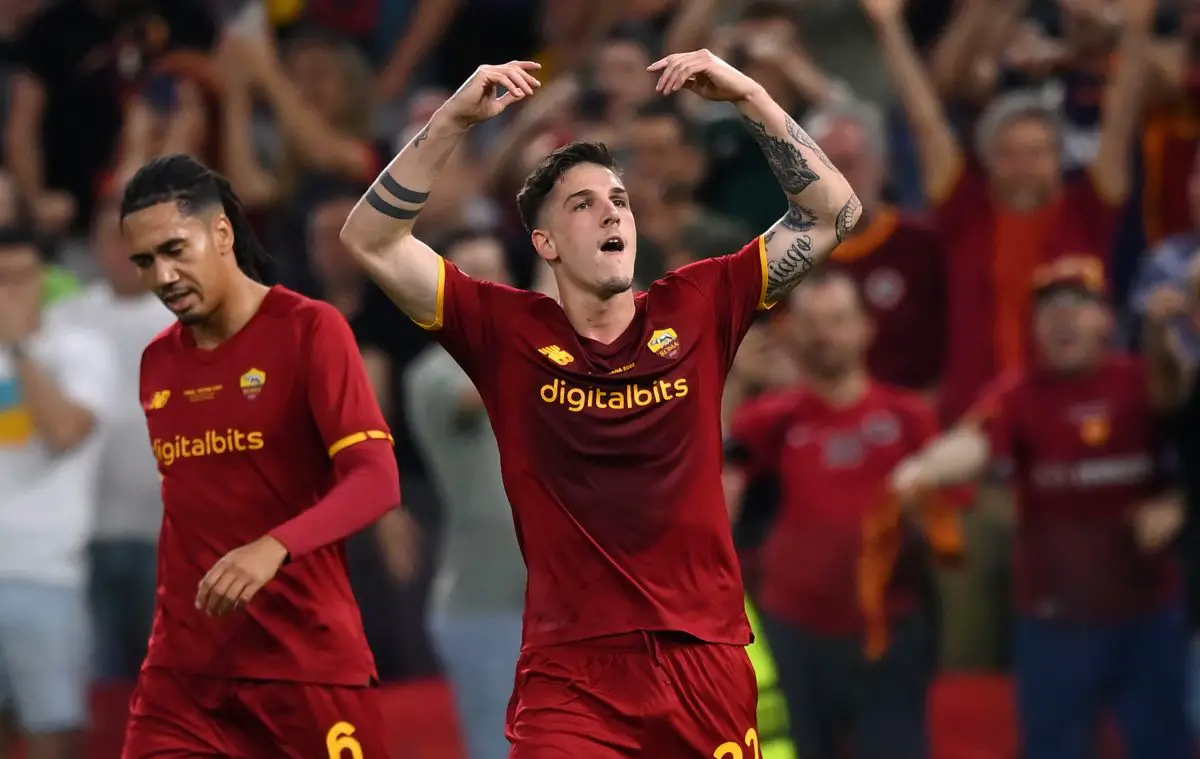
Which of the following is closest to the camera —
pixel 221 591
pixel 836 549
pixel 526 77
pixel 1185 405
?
pixel 221 591

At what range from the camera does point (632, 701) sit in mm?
5430

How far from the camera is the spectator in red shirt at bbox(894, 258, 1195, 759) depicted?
28.6ft

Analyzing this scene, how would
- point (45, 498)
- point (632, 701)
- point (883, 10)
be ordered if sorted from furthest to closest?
point (883, 10), point (45, 498), point (632, 701)

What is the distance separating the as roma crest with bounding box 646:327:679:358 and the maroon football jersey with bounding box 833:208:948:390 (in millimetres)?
4033

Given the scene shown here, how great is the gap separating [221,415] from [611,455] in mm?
1179

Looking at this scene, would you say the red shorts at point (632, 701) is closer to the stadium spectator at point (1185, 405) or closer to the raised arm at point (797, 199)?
the raised arm at point (797, 199)

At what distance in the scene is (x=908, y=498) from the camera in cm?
866

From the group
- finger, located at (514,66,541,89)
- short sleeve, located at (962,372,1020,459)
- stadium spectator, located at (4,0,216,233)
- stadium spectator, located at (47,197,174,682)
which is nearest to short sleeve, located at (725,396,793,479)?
short sleeve, located at (962,372,1020,459)

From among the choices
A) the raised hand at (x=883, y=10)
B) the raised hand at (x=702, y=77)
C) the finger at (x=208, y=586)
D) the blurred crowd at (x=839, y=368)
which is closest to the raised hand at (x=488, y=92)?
the raised hand at (x=702, y=77)

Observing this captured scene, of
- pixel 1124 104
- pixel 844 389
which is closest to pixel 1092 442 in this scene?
pixel 844 389

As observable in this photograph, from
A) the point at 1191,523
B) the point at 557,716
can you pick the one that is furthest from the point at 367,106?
the point at 557,716

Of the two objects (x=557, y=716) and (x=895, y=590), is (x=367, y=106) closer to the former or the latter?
(x=895, y=590)

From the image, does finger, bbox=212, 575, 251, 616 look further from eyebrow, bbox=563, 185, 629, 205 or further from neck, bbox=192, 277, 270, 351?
eyebrow, bbox=563, 185, 629, 205

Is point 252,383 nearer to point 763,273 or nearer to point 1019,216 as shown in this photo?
point 763,273
